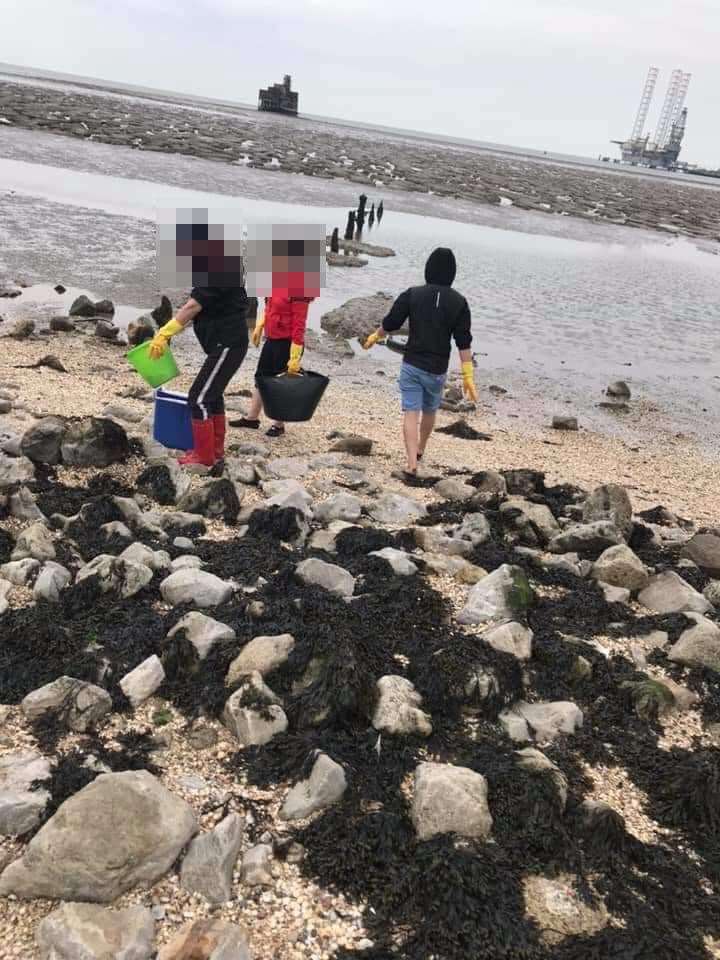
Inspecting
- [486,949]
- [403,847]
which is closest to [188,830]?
[403,847]

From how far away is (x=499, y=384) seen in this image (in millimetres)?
10844

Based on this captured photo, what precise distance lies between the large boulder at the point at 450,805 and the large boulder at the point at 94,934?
969 millimetres

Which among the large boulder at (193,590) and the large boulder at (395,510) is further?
the large boulder at (395,510)

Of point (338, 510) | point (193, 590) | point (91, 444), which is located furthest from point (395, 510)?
point (91, 444)

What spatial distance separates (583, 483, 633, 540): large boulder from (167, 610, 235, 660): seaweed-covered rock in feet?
10.2

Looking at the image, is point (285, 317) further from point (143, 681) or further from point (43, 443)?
point (143, 681)

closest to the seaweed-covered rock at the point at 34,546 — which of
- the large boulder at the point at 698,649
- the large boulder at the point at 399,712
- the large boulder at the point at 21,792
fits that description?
the large boulder at the point at 21,792

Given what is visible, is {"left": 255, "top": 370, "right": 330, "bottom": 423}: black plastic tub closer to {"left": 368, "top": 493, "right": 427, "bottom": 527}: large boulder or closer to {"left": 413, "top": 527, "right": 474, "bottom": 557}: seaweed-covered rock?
{"left": 368, "top": 493, "right": 427, "bottom": 527}: large boulder

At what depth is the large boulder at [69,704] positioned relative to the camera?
299 centimetres

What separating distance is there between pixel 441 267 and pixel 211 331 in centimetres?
190

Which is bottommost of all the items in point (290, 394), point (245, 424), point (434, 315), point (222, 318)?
point (245, 424)

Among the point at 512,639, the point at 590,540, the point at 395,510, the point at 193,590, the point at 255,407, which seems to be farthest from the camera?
the point at 255,407

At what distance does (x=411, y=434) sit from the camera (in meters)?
6.48

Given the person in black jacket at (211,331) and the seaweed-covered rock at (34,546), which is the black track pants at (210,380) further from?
the seaweed-covered rock at (34,546)
